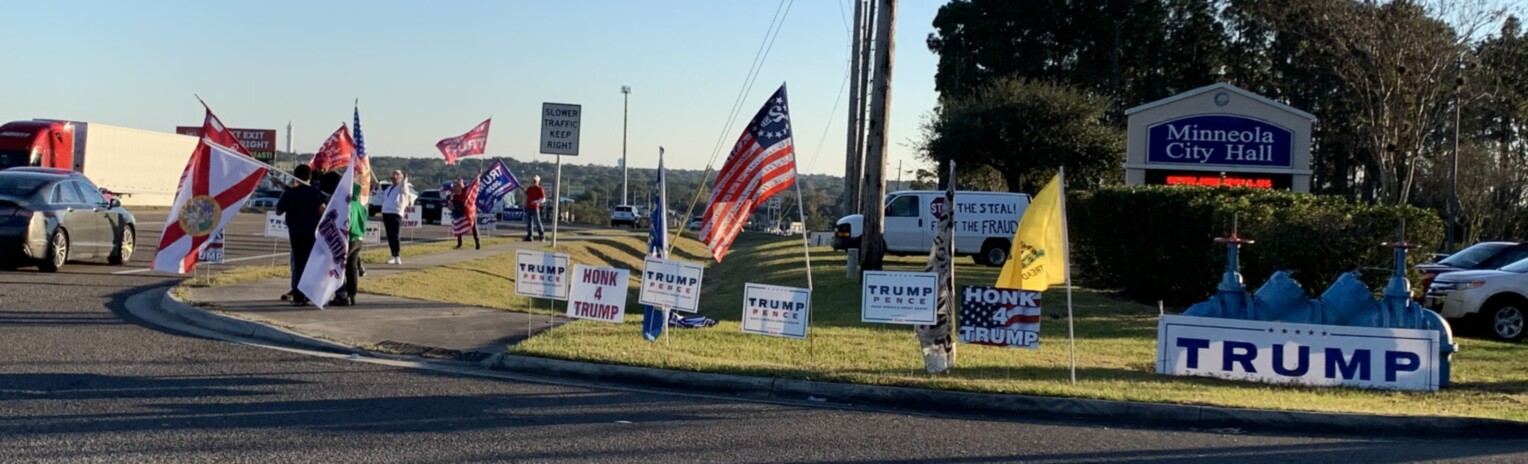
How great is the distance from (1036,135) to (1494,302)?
24.1 metres

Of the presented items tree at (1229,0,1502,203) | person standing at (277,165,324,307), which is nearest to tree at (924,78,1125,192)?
tree at (1229,0,1502,203)

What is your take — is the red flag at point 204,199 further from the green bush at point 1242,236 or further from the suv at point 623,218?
the suv at point 623,218

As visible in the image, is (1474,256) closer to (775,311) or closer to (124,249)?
(775,311)

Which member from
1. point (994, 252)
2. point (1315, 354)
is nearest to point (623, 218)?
point (994, 252)

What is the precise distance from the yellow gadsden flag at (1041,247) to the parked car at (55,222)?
41.9ft

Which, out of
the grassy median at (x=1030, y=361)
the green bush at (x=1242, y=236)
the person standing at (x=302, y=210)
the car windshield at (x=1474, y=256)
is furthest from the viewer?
the car windshield at (x=1474, y=256)

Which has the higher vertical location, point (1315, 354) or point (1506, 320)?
point (1506, 320)

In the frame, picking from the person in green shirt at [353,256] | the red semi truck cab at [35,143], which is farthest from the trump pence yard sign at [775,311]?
the red semi truck cab at [35,143]

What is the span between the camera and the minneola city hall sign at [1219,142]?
22.0 meters

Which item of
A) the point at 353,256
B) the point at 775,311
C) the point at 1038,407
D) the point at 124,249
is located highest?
the point at 353,256

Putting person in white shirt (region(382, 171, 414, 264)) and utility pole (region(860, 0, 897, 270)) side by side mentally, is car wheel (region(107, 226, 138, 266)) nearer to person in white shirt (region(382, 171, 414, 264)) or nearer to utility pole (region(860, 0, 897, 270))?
person in white shirt (region(382, 171, 414, 264))

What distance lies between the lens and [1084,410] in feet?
31.8

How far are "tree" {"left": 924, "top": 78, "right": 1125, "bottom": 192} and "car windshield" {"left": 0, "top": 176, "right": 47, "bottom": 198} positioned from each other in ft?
90.3

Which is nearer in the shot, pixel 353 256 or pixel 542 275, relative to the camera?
pixel 542 275
